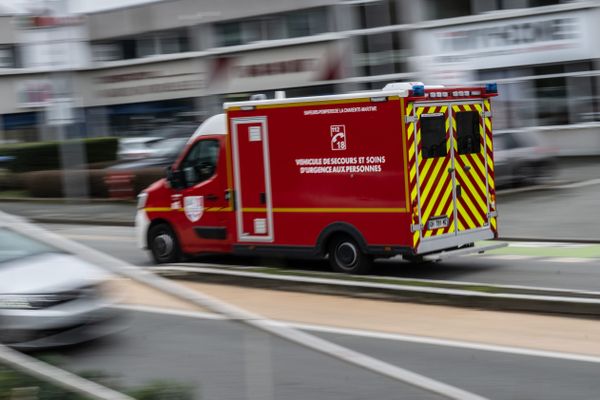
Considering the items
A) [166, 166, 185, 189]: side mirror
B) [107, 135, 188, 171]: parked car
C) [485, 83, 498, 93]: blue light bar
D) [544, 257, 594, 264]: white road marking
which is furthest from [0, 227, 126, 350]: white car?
[107, 135, 188, 171]: parked car

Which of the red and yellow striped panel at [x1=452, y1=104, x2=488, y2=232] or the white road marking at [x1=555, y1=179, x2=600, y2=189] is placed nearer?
the red and yellow striped panel at [x1=452, y1=104, x2=488, y2=232]

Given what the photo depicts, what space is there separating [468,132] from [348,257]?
242cm

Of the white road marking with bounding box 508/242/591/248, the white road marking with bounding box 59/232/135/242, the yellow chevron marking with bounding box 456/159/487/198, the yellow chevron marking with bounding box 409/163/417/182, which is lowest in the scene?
the white road marking with bounding box 508/242/591/248

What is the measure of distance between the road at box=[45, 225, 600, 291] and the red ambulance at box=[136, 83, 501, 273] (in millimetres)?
410

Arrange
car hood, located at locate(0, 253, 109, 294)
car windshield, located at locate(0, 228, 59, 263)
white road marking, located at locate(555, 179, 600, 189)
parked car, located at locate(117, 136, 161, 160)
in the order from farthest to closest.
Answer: parked car, located at locate(117, 136, 161, 160) → white road marking, located at locate(555, 179, 600, 189) → car windshield, located at locate(0, 228, 59, 263) → car hood, located at locate(0, 253, 109, 294)

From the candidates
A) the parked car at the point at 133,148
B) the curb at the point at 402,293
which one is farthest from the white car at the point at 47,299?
the parked car at the point at 133,148

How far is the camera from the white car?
331 inches

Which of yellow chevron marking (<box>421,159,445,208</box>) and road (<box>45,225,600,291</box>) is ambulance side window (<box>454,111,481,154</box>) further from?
road (<box>45,225,600,291</box>)

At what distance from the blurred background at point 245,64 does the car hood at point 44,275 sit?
11550 mm

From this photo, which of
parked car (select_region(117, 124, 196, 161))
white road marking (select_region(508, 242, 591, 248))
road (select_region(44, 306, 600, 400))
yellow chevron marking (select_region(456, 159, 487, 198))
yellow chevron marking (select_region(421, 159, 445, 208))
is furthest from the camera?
parked car (select_region(117, 124, 196, 161))

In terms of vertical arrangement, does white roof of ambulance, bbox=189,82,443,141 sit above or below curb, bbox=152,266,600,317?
above

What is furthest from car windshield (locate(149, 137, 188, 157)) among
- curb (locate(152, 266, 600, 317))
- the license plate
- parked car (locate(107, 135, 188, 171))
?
the license plate

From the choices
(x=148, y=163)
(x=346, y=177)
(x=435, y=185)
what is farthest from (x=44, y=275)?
(x=148, y=163)

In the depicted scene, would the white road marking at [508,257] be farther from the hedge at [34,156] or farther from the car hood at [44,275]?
the hedge at [34,156]
